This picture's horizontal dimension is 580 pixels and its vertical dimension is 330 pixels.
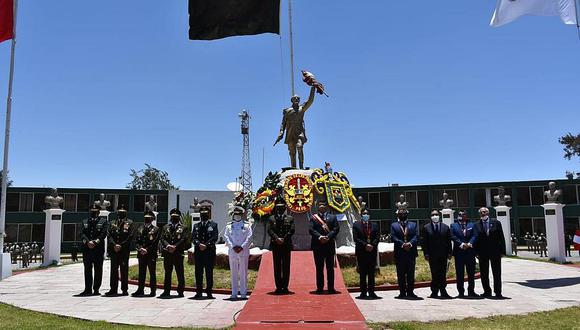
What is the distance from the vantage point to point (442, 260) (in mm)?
9008

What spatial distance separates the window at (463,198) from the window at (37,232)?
30.7 metres

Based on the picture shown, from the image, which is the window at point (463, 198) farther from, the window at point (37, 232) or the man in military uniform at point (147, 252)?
the window at point (37, 232)

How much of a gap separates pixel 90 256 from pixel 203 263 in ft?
8.07

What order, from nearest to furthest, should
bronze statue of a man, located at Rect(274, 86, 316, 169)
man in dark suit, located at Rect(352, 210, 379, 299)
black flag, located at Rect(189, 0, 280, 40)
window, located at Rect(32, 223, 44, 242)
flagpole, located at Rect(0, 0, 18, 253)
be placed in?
man in dark suit, located at Rect(352, 210, 379, 299) → black flag, located at Rect(189, 0, 280, 40) → flagpole, located at Rect(0, 0, 18, 253) → bronze statue of a man, located at Rect(274, 86, 316, 169) → window, located at Rect(32, 223, 44, 242)

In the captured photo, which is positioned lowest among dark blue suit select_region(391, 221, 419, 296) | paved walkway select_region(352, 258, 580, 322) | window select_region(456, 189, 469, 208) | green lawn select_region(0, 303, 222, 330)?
paved walkway select_region(352, 258, 580, 322)

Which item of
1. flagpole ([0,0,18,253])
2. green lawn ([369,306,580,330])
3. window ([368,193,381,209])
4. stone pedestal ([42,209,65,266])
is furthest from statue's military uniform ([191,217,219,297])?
window ([368,193,381,209])

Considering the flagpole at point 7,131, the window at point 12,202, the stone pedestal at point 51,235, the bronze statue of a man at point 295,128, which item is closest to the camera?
the flagpole at point 7,131

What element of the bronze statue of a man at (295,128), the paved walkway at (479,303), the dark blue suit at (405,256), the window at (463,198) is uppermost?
the bronze statue of a man at (295,128)

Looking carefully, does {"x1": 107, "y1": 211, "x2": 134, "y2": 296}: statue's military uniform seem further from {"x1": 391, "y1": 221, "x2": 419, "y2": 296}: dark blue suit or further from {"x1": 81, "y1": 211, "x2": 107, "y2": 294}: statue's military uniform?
{"x1": 391, "y1": 221, "x2": 419, "y2": 296}: dark blue suit

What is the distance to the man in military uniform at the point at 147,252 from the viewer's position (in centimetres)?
956

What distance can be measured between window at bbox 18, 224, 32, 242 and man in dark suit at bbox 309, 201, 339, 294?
31.0 m

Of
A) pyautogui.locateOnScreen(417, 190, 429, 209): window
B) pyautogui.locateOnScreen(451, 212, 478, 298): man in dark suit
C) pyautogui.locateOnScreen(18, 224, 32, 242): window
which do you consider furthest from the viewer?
pyautogui.locateOnScreen(417, 190, 429, 209): window

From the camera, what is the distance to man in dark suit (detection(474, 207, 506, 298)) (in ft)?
29.6

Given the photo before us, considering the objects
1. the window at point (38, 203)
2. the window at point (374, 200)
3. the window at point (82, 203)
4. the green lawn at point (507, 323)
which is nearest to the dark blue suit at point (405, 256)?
the green lawn at point (507, 323)
